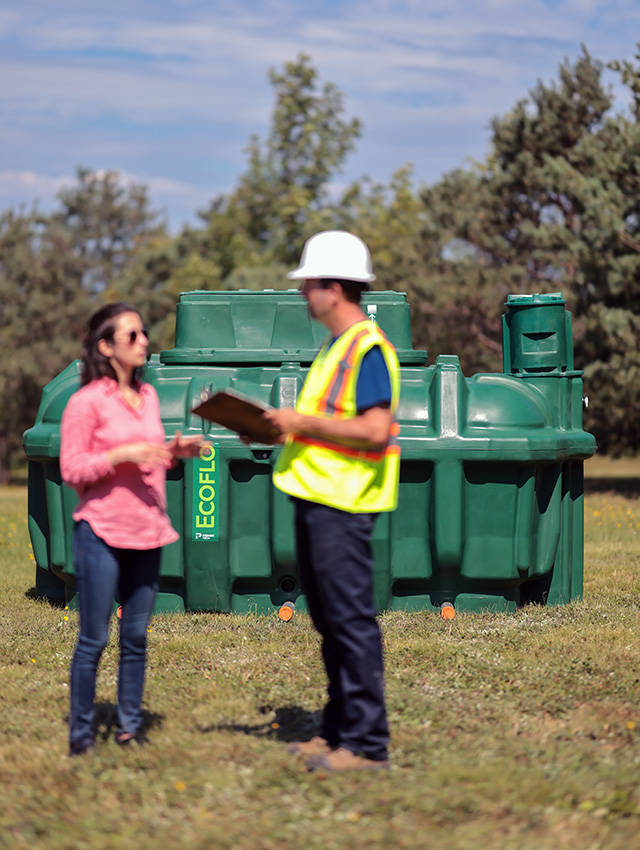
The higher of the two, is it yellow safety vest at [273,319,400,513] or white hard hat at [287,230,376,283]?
white hard hat at [287,230,376,283]

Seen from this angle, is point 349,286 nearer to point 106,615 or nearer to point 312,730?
point 106,615

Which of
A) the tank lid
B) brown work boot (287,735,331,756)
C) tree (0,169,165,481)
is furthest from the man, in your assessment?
tree (0,169,165,481)

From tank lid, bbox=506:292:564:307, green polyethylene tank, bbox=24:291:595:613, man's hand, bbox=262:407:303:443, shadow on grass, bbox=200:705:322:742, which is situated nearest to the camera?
man's hand, bbox=262:407:303:443

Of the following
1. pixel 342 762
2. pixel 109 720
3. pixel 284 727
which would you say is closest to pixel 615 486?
pixel 284 727

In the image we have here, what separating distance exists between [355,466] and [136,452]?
0.75 m

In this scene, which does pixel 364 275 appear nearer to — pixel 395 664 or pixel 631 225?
pixel 395 664

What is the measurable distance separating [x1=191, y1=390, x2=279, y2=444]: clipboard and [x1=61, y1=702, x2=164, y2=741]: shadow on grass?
131cm

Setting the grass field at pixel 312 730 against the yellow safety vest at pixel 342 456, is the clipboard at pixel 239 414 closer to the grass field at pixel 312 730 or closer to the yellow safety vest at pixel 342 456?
the yellow safety vest at pixel 342 456

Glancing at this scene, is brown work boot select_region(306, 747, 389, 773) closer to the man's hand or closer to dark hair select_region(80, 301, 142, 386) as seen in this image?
the man's hand

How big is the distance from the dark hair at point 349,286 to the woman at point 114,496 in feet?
2.39

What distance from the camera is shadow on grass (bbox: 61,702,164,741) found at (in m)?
4.37

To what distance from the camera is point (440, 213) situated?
88.1ft

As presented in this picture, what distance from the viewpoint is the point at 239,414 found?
383 cm

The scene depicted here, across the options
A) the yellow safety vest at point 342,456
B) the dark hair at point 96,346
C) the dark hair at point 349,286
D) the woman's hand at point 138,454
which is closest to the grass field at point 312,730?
the yellow safety vest at point 342,456
